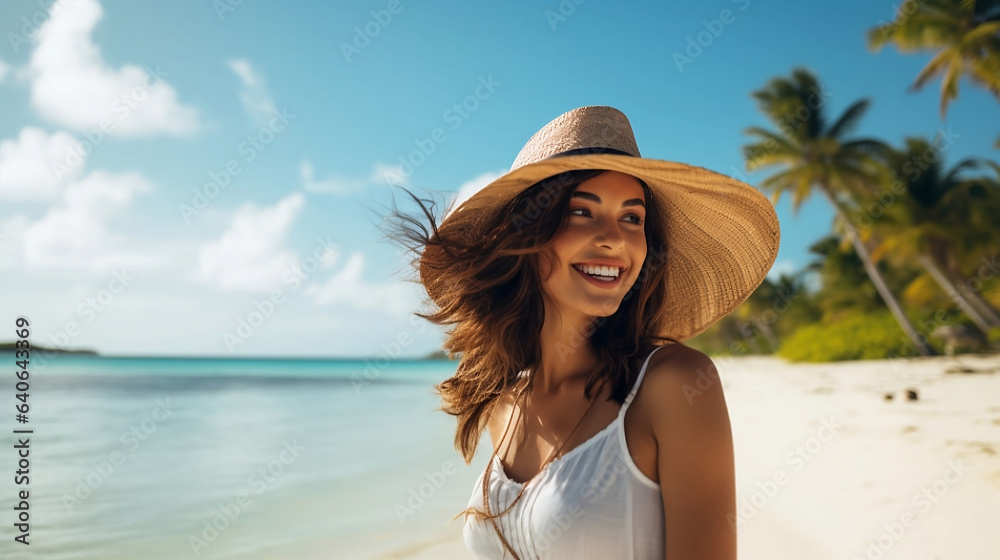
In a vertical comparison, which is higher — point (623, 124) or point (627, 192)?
point (623, 124)

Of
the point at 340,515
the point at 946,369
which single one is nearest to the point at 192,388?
the point at 340,515

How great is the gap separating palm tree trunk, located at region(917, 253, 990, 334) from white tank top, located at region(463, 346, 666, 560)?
66.3 feet

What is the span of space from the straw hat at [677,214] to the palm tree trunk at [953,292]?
19.3 m

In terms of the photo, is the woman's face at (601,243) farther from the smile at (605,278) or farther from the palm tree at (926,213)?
the palm tree at (926,213)

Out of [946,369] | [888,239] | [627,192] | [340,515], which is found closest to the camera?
[627,192]

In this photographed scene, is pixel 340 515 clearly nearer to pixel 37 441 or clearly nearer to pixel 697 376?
pixel 697 376

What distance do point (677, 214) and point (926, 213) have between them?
21994 mm

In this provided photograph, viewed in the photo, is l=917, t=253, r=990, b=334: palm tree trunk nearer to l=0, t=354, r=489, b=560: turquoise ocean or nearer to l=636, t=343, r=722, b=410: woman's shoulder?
l=0, t=354, r=489, b=560: turquoise ocean

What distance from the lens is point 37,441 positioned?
1138 cm

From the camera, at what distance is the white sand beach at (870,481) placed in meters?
4.25

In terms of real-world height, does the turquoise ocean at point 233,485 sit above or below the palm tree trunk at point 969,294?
below

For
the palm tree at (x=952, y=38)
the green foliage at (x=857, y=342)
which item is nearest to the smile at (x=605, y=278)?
the palm tree at (x=952, y=38)

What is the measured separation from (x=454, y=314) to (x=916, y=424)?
657cm

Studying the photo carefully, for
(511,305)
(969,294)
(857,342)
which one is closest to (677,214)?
(511,305)
